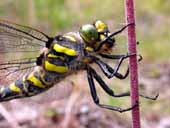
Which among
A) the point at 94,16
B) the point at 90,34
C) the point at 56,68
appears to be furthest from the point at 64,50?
the point at 94,16

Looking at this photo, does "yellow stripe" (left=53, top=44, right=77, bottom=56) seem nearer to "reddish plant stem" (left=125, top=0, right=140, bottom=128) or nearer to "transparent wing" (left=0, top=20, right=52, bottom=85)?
"transparent wing" (left=0, top=20, right=52, bottom=85)

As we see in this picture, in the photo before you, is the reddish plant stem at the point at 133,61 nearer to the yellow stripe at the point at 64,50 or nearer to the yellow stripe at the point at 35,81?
the yellow stripe at the point at 64,50

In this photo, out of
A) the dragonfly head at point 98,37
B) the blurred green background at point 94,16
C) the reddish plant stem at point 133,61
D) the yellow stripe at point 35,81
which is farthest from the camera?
the blurred green background at point 94,16

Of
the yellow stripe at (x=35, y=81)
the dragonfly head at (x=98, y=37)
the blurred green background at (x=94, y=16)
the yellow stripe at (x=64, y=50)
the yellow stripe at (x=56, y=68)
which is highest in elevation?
the blurred green background at (x=94, y=16)

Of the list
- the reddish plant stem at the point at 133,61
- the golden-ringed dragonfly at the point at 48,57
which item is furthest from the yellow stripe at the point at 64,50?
the reddish plant stem at the point at 133,61

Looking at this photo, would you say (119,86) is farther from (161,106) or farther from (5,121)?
(5,121)

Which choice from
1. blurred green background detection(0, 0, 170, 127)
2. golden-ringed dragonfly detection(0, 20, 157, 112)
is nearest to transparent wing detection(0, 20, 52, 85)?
golden-ringed dragonfly detection(0, 20, 157, 112)

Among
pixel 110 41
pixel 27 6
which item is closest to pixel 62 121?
pixel 27 6

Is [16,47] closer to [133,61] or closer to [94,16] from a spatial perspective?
[133,61]
